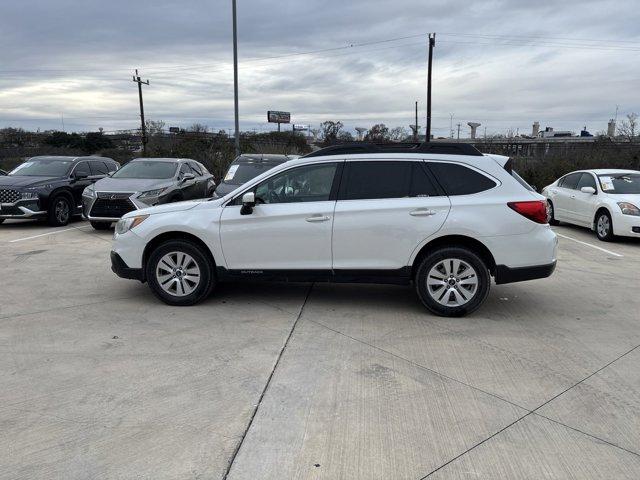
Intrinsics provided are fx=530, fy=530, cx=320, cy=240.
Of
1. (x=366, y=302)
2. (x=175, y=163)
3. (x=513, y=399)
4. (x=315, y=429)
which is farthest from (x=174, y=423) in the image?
(x=175, y=163)

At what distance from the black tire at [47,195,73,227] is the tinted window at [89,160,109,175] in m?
1.47

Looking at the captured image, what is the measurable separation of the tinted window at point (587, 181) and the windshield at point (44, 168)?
1254 centimetres

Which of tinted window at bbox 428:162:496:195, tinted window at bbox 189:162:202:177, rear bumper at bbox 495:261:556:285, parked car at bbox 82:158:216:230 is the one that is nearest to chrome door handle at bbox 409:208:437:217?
tinted window at bbox 428:162:496:195

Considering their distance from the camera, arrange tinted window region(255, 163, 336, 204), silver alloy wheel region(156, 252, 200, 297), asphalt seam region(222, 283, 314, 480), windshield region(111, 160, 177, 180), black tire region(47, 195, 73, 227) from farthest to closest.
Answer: black tire region(47, 195, 73, 227) < windshield region(111, 160, 177, 180) < silver alloy wheel region(156, 252, 200, 297) < tinted window region(255, 163, 336, 204) < asphalt seam region(222, 283, 314, 480)

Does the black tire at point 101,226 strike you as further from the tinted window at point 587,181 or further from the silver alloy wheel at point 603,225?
the tinted window at point 587,181

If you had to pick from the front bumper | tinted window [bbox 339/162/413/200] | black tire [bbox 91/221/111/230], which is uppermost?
tinted window [bbox 339/162/413/200]

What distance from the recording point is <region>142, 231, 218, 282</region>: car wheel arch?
594cm

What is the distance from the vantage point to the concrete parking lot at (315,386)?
120 inches

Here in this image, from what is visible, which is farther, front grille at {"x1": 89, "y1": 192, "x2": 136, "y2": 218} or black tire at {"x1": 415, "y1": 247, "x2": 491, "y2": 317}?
front grille at {"x1": 89, "y1": 192, "x2": 136, "y2": 218}

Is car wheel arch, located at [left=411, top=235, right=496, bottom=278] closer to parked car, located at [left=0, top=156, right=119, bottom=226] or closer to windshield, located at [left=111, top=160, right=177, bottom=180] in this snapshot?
windshield, located at [left=111, top=160, right=177, bottom=180]

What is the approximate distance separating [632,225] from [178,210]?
9016 mm

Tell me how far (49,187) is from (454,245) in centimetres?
1043

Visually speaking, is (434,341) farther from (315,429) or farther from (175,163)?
(175,163)

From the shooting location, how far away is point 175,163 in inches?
499
